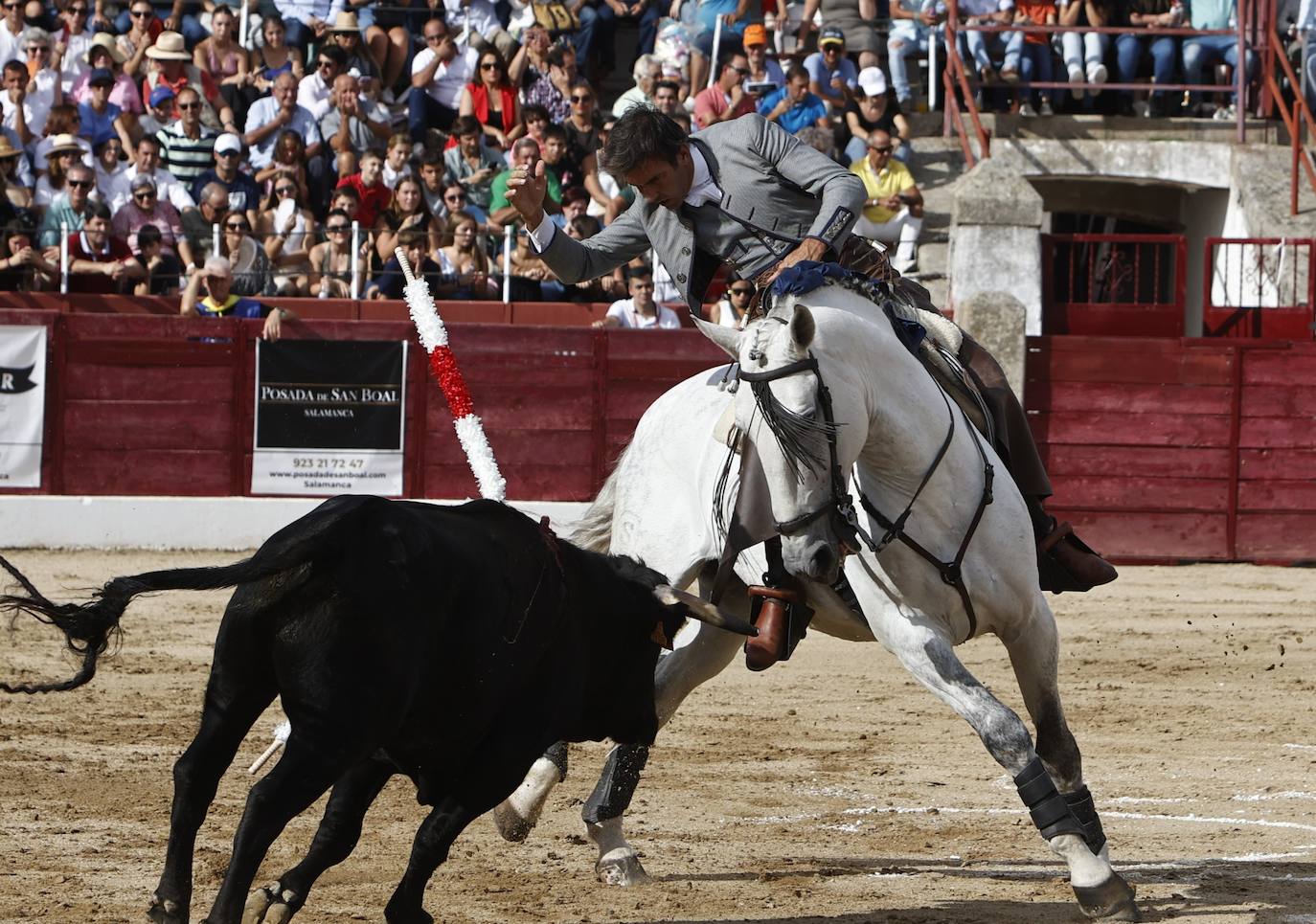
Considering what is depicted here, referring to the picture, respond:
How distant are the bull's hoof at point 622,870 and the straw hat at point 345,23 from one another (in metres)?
10.5

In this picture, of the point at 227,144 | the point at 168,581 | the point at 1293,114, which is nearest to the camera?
the point at 168,581

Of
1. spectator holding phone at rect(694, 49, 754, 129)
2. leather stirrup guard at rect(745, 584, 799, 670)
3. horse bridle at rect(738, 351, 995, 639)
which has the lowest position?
leather stirrup guard at rect(745, 584, 799, 670)

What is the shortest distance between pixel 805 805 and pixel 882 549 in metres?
1.58

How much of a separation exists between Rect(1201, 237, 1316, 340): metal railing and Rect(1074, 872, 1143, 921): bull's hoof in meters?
9.72

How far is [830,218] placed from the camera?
16.3 ft

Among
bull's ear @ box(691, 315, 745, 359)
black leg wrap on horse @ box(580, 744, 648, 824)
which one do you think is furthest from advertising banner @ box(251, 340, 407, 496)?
bull's ear @ box(691, 315, 745, 359)

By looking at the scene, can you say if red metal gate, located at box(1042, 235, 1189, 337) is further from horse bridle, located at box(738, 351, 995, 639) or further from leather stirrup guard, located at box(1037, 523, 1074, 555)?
horse bridle, located at box(738, 351, 995, 639)

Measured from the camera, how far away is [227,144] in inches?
522

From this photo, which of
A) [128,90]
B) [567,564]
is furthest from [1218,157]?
[567,564]

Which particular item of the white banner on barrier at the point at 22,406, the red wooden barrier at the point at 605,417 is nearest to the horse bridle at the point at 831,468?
the red wooden barrier at the point at 605,417

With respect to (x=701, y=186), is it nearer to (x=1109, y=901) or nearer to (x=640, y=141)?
(x=640, y=141)

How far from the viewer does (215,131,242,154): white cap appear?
13180 millimetres

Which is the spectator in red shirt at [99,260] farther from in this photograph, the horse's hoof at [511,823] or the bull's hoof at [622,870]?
the bull's hoof at [622,870]

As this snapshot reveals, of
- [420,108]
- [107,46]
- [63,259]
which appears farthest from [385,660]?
[107,46]
